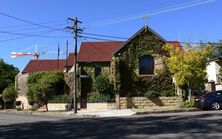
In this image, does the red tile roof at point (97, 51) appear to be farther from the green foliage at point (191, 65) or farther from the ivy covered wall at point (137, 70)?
the green foliage at point (191, 65)

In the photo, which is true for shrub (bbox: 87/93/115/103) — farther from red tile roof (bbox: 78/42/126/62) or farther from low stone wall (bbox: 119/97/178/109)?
red tile roof (bbox: 78/42/126/62)

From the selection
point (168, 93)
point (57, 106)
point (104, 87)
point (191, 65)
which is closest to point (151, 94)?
point (168, 93)

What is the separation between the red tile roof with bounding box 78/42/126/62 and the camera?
45.2 m

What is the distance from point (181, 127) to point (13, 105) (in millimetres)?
43091

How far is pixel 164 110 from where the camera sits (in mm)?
30594

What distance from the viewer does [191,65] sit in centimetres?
3362

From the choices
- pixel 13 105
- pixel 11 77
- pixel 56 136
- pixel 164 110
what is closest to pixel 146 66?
pixel 164 110

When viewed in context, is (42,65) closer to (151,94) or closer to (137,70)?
(137,70)

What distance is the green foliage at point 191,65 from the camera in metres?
33.6

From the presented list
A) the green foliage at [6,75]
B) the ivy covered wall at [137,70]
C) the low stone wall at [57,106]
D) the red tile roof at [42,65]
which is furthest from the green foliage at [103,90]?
the green foliage at [6,75]

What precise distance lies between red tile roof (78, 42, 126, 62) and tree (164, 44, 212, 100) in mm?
11164

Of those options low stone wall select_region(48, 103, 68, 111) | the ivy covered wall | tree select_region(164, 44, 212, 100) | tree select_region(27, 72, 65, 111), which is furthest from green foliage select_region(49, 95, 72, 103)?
tree select_region(164, 44, 212, 100)

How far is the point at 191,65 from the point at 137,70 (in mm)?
8900

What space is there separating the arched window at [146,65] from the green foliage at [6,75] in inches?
1257
